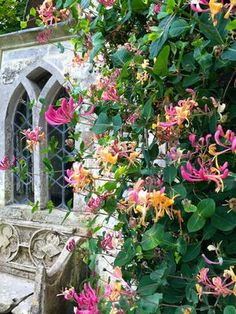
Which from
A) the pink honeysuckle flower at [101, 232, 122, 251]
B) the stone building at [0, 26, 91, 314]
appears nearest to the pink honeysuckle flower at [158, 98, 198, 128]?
the pink honeysuckle flower at [101, 232, 122, 251]

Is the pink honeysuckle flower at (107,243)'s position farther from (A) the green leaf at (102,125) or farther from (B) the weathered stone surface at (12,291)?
(B) the weathered stone surface at (12,291)

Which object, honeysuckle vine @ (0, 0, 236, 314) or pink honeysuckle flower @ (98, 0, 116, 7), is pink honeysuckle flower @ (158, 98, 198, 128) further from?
pink honeysuckle flower @ (98, 0, 116, 7)

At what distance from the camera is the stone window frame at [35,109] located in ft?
12.8

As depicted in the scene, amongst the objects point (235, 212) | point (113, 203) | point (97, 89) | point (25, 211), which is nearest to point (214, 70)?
point (235, 212)

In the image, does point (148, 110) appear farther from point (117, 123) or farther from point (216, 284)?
point (216, 284)

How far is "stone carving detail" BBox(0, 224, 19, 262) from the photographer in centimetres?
408

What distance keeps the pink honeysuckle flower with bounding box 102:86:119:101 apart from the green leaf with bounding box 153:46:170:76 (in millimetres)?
405

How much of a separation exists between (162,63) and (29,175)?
10.5 feet

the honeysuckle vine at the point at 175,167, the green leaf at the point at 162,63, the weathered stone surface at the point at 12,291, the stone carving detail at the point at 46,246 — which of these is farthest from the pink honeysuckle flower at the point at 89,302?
the stone carving detail at the point at 46,246

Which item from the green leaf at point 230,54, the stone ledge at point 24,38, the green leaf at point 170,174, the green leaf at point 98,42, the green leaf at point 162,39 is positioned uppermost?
the stone ledge at point 24,38

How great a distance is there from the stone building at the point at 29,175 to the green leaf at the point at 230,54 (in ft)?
8.21

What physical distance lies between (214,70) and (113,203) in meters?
0.54

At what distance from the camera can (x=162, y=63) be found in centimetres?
113

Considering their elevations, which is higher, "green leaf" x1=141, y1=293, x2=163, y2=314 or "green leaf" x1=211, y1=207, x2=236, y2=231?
"green leaf" x1=211, y1=207, x2=236, y2=231
